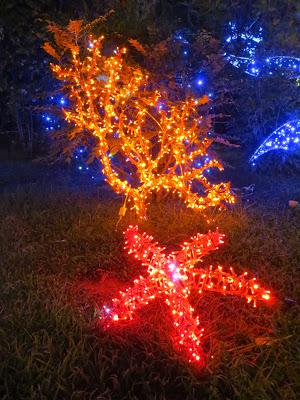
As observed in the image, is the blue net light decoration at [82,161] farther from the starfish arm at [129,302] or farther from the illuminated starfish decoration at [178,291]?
the starfish arm at [129,302]

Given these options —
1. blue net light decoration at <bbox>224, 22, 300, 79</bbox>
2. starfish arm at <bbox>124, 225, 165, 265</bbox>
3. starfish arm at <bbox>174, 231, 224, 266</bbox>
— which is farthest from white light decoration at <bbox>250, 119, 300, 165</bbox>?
starfish arm at <bbox>124, 225, 165, 265</bbox>

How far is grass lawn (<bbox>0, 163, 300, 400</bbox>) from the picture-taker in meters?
2.94

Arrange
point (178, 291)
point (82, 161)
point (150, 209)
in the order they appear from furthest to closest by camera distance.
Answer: point (82, 161) < point (150, 209) < point (178, 291)

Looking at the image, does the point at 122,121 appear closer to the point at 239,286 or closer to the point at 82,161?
the point at 239,286

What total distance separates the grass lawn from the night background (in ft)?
0.05

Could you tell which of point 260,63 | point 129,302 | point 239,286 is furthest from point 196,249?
point 260,63

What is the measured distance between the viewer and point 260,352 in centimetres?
331

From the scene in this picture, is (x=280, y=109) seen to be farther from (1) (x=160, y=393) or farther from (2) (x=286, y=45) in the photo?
(1) (x=160, y=393)

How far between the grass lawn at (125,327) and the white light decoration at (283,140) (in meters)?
3.38

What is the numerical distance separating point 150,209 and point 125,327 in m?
2.77

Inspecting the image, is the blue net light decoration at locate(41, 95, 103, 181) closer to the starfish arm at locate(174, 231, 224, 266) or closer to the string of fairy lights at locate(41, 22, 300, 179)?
the string of fairy lights at locate(41, 22, 300, 179)

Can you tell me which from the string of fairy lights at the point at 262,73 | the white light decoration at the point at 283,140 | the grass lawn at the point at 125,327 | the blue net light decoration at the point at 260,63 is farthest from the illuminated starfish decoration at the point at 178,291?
the blue net light decoration at the point at 260,63

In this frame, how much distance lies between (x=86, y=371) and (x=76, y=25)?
154 inches

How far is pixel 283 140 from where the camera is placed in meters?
9.05
